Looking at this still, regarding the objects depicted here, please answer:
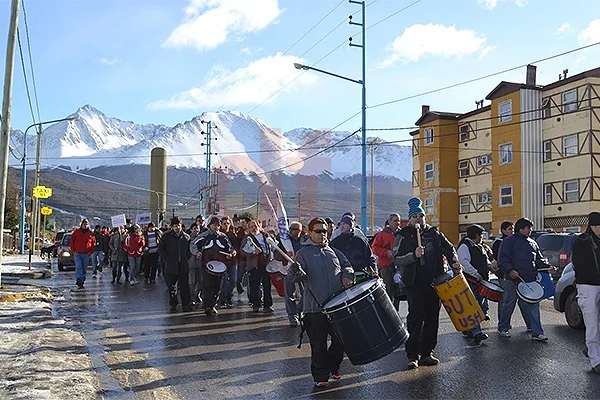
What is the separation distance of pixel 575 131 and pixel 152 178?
193ft

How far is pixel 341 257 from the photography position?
7719mm

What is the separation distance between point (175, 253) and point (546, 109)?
32648mm

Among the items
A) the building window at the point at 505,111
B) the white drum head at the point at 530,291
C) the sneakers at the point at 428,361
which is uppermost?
the building window at the point at 505,111

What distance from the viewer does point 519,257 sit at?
33.2ft

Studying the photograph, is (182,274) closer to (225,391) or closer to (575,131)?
(225,391)

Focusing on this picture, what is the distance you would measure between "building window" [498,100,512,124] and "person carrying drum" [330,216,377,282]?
35050 mm

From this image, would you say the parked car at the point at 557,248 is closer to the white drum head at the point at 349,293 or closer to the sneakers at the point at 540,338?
the sneakers at the point at 540,338

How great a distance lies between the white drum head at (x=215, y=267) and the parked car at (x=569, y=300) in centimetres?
621

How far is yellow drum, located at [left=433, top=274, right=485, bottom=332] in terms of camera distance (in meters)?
8.35

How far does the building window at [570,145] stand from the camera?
38.9 metres

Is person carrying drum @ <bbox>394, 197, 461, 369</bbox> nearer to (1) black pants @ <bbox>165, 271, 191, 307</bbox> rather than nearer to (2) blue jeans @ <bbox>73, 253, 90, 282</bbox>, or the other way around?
(1) black pants @ <bbox>165, 271, 191, 307</bbox>

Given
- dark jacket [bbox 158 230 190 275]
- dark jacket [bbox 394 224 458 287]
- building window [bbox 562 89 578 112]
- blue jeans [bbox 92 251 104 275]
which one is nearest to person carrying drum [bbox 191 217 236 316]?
dark jacket [bbox 158 230 190 275]

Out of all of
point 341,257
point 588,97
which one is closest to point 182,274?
point 341,257

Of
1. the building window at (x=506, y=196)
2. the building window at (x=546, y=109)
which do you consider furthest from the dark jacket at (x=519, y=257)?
the building window at (x=506, y=196)
